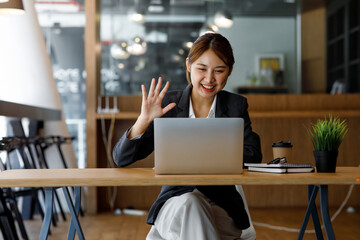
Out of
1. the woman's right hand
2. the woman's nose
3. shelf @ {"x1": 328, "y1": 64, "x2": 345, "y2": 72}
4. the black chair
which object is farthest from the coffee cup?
shelf @ {"x1": 328, "y1": 64, "x2": 345, "y2": 72}

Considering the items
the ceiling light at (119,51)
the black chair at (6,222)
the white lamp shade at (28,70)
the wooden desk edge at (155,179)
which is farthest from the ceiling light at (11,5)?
the ceiling light at (119,51)

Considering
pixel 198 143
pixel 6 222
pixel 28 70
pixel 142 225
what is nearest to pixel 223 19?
pixel 28 70

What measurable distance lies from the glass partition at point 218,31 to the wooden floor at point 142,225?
9.72 feet

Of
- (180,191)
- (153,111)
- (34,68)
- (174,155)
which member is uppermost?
(34,68)

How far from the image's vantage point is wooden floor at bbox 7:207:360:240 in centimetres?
352

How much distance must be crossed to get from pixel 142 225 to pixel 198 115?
2.10m

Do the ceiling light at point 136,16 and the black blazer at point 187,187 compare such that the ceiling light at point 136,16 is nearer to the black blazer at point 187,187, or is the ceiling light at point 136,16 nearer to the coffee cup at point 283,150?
the black blazer at point 187,187

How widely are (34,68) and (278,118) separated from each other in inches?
91.5

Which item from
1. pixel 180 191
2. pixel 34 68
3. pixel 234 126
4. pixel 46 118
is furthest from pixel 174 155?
pixel 34 68

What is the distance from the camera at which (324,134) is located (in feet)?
5.65

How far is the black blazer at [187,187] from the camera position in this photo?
70.4 inches

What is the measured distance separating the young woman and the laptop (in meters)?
0.17

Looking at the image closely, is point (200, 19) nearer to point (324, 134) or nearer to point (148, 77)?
point (148, 77)

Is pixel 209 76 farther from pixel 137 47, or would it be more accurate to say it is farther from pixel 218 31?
pixel 218 31
